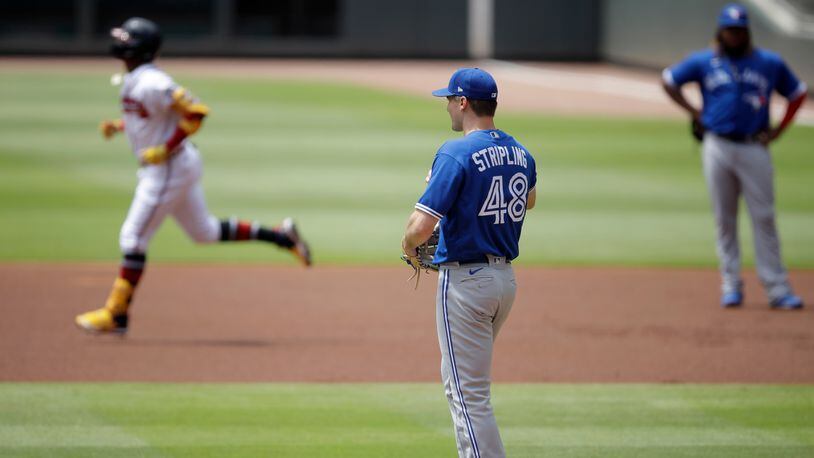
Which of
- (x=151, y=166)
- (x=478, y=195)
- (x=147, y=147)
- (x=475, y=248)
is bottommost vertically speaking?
(x=151, y=166)

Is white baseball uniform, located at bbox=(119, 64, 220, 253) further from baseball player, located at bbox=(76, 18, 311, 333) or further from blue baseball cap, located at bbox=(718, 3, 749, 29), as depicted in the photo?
blue baseball cap, located at bbox=(718, 3, 749, 29)

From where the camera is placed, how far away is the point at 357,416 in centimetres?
732

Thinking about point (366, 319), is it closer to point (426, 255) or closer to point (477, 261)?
point (426, 255)

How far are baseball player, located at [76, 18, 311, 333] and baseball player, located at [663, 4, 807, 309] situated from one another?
4.03 m

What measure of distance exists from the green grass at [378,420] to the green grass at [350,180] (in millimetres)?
5078

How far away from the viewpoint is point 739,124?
10.0 metres

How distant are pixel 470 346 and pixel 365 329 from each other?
433 cm

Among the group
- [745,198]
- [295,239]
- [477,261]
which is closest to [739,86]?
[745,198]

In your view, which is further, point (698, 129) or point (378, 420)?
point (698, 129)

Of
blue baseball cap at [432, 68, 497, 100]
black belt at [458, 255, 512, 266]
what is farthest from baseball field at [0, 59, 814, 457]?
blue baseball cap at [432, 68, 497, 100]

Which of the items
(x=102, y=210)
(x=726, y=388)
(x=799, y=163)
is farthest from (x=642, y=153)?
(x=726, y=388)

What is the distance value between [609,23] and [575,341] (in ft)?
103

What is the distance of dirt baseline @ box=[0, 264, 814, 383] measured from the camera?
8.49 meters

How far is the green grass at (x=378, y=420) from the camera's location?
21.7 ft
